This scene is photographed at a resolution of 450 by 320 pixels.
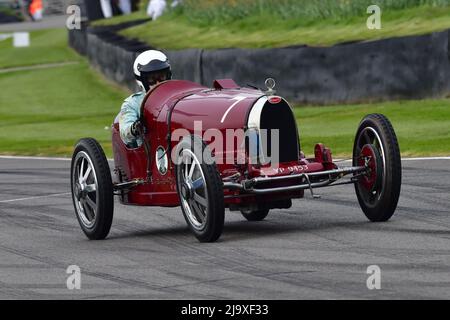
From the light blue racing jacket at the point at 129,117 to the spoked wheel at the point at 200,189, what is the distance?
0.93 meters

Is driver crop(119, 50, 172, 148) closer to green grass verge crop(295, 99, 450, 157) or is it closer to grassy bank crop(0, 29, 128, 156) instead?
green grass verge crop(295, 99, 450, 157)

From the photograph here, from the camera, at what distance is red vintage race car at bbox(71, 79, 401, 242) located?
9.59m

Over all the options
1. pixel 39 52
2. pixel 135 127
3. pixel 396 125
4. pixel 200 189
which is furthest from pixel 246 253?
pixel 39 52

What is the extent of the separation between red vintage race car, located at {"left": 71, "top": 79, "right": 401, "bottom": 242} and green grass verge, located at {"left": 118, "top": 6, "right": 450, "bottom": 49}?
387 inches

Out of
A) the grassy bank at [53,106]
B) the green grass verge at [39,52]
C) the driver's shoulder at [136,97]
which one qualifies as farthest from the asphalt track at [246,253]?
the green grass verge at [39,52]

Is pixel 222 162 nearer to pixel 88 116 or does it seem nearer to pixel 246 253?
pixel 246 253

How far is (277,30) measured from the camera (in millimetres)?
25500

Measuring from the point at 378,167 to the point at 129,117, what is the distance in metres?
2.10

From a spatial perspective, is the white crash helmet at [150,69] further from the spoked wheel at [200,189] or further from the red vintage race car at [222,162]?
the spoked wheel at [200,189]

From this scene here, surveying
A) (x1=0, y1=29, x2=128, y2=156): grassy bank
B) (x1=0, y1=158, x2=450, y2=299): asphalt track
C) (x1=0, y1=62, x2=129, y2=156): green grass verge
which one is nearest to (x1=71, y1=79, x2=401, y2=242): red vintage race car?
(x1=0, y1=158, x2=450, y2=299): asphalt track

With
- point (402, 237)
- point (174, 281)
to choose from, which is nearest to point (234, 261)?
point (174, 281)

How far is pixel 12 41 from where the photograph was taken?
4588 centimetres

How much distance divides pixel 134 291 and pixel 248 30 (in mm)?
19117

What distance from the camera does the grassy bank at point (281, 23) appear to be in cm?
2188
